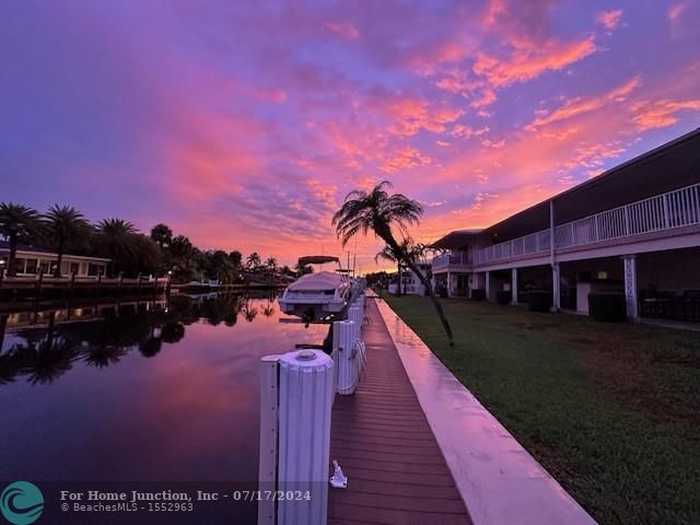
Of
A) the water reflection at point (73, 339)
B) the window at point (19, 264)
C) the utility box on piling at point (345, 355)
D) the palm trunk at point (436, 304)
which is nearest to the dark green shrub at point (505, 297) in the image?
the palm trunk at point (436, 304)

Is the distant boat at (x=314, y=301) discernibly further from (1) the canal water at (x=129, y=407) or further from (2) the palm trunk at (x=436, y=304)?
(2) the palm trunk at (x=436, y=304)

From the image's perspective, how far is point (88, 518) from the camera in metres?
2.67

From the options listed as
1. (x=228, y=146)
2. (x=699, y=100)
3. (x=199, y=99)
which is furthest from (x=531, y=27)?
(x=228, y=146)

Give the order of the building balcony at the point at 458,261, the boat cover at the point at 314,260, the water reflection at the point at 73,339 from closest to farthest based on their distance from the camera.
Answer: the water reflection at the point at 73,339 → the boat cover at the point at 314,260 → the building balcony at the point at 458,261

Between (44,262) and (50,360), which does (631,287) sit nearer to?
(50,360)

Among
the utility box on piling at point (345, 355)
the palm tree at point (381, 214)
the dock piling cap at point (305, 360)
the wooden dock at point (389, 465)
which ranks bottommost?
the wooden dock at point (389, 465)

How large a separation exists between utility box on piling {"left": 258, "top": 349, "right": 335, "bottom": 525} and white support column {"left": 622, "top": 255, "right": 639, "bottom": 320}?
14.3m

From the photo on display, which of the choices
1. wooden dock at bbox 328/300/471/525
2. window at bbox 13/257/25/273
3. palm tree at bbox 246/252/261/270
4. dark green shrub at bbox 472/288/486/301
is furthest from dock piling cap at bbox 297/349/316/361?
palm tree at bbox 246/252/261/270

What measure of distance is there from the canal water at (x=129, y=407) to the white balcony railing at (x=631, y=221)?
459 inches

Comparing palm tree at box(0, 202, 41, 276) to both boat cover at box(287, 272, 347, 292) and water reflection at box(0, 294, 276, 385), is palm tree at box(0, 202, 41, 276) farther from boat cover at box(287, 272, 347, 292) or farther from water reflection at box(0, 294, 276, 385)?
boat cover at box(287, 272, 347, 292)

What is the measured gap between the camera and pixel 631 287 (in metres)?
12.0

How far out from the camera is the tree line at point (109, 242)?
2888 centimetres

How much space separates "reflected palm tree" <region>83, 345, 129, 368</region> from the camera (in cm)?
815

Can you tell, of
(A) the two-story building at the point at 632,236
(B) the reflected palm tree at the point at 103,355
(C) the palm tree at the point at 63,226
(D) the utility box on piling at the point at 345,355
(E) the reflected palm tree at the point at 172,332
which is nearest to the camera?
(D) the utility box on piling at the point at 345,355
